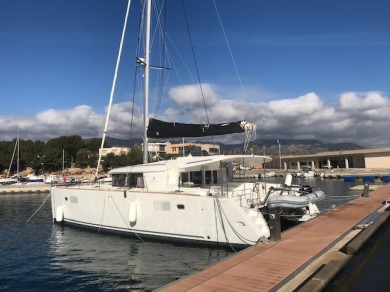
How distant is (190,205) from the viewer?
14.2m

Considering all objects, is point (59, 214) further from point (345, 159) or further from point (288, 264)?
point (345, 159)

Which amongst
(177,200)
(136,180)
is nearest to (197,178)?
(177,200)

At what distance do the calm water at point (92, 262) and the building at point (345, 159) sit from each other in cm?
8004

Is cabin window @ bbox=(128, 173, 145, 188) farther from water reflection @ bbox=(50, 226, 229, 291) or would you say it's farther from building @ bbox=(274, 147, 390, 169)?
building @ bbox=(274, 147, 390, 169)

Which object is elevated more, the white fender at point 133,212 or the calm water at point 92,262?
the white fender at point 133,212

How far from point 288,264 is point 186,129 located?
11074 mm

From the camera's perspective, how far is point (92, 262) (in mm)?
13570

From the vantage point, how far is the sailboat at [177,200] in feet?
43.8

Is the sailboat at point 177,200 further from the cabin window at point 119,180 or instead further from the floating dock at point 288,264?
the floating dock at point 288,264

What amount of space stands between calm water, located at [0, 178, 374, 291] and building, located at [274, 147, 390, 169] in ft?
263

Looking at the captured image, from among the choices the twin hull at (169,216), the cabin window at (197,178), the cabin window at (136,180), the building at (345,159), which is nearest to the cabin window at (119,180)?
the cabin window at (136,180)

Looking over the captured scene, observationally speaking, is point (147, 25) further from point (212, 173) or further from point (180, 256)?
point (180, 256)

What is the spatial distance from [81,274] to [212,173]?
7998mm

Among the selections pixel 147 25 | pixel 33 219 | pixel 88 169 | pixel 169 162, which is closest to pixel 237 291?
pixel 169 162
